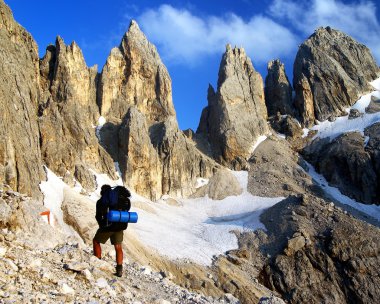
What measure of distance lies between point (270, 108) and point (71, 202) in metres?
76.2

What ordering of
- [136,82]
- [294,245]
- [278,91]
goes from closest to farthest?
[294,245]
[136,82]
[278,91]

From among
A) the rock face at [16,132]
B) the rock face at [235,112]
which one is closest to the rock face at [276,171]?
the rock face at [235,112]

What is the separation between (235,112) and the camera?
316 feet

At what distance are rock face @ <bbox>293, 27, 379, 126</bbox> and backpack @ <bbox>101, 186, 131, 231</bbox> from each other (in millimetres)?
94457

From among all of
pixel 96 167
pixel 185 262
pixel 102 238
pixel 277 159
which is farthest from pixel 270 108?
pixel 102 238

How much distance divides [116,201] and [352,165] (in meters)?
76.7

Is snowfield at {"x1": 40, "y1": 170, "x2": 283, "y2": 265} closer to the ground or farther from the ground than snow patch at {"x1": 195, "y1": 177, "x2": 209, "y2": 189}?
closer to the ground

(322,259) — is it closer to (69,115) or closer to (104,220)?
(69,115)

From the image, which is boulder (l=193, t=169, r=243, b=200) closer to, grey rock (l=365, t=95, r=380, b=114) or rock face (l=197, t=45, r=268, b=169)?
rock face (l=197, t=45, r=268, b=169)

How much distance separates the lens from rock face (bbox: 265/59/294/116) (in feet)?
353

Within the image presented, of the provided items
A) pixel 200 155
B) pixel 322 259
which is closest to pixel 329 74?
pixel 200 155

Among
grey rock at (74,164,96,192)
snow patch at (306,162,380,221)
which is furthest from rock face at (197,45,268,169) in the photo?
grey rock at (74,164,96,192)

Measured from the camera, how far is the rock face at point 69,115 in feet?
188

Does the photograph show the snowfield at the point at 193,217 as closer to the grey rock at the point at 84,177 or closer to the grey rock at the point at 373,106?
the grey rock at the point at 84,177
